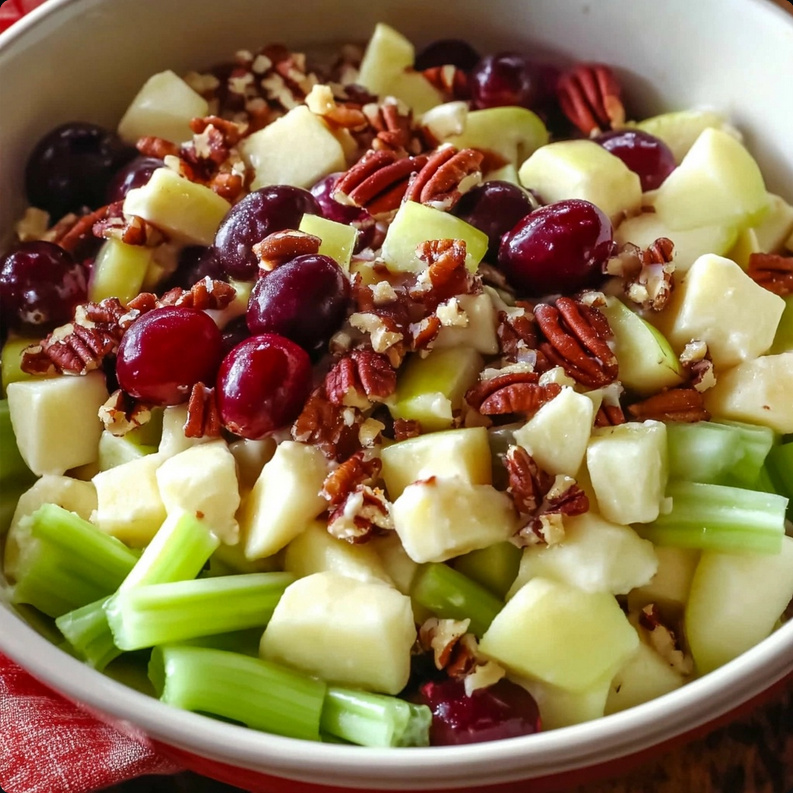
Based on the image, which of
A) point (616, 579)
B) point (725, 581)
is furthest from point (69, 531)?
point (725, 581)

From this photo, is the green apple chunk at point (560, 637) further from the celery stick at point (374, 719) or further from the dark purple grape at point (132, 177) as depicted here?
the dark purple grape at point (132, 177)

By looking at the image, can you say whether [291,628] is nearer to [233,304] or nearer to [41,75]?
[233,304]

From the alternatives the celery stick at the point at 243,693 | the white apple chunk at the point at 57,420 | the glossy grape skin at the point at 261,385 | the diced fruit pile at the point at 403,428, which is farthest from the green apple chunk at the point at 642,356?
the white apple chunk at the point at 57,420

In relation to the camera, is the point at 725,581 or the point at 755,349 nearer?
the point at 725,581

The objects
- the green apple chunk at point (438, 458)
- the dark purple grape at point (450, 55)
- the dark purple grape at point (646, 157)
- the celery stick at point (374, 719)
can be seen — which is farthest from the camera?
the dark purple grape at point (450, 55)

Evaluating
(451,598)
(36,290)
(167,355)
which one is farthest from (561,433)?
(36,290)

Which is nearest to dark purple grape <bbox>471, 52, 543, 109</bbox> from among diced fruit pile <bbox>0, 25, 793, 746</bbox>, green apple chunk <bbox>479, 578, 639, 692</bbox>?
diced fruit pile <bbox>0, 25, 793, 746</bbox>
